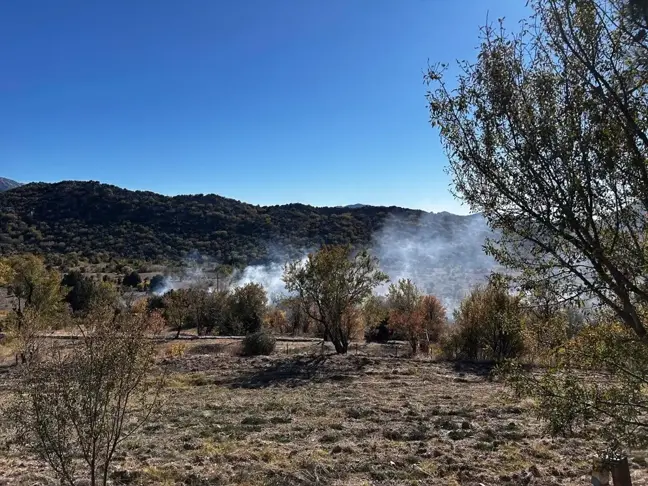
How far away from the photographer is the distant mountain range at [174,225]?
10444cm

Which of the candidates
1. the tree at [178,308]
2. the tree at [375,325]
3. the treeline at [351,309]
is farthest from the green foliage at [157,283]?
the tree at [375,325]

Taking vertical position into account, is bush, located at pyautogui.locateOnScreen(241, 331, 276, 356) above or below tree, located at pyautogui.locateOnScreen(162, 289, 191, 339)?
below

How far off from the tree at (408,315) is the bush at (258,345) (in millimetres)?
9438

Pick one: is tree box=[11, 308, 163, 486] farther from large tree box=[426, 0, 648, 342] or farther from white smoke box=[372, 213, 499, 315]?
white smoke box=[372, 213, 499, 315]

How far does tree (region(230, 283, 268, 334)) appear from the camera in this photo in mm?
49844

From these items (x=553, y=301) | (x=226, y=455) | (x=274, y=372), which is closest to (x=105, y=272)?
(x=274, y=372)

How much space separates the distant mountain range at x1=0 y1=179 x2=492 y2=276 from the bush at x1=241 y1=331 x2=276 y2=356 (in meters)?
70.4

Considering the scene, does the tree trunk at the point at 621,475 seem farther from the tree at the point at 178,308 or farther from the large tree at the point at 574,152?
the tree at the point at 178,308

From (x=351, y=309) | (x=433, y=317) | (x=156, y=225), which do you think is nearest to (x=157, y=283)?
(x=156, y=225)

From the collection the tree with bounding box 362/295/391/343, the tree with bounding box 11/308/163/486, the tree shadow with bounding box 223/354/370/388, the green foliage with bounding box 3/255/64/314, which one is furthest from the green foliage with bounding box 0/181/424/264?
the tree with bounding box 11/308/163/486

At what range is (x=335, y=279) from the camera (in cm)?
2802

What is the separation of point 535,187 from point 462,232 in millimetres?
125362

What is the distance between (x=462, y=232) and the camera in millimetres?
125750

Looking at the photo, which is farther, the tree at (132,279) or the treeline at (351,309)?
the tree at (132,279)
